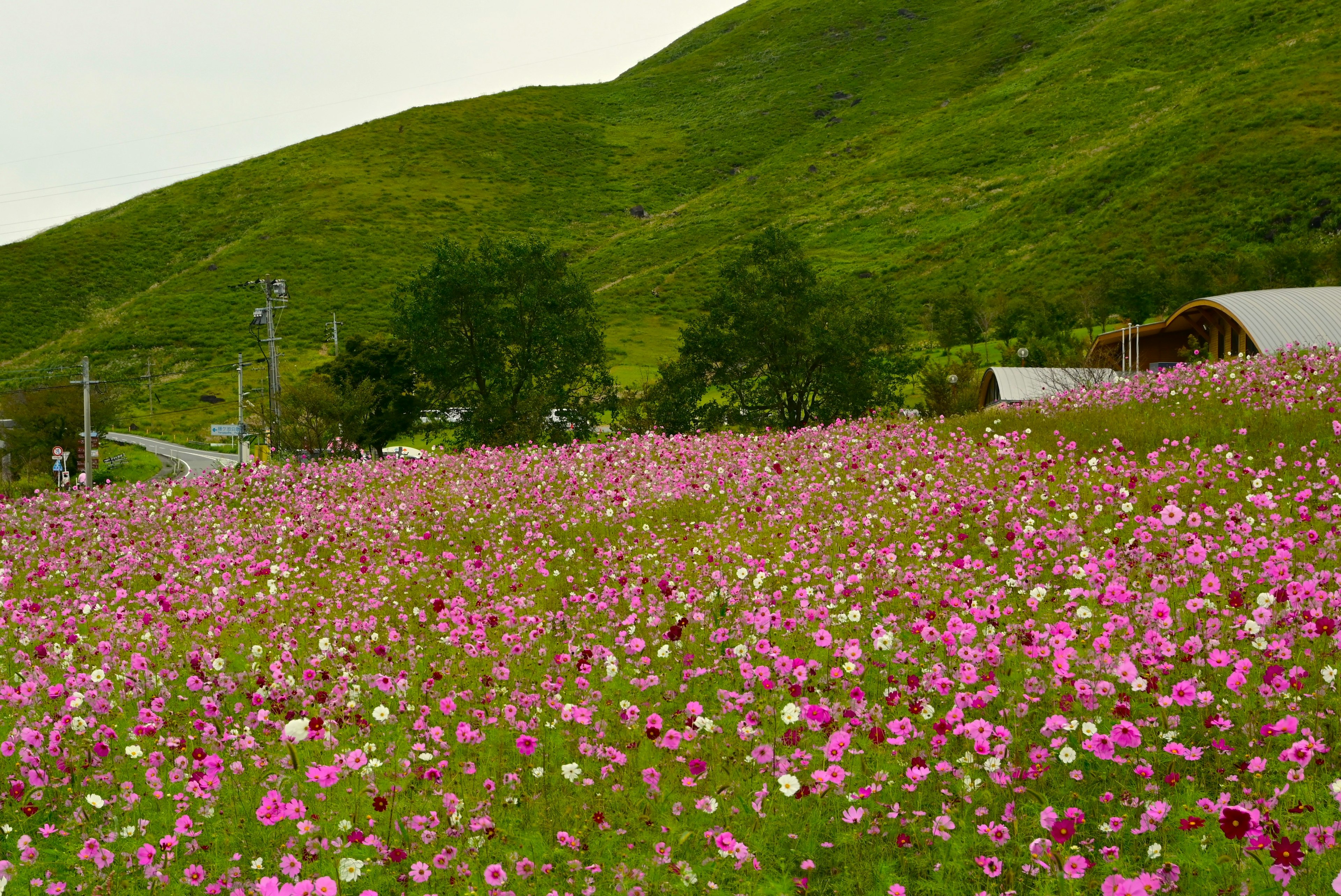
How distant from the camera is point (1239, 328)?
32625 mm

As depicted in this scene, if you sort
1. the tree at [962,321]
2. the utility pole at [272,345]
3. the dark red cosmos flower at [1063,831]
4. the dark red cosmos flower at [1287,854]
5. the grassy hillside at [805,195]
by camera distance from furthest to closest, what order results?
the grassy hillside at [805,195], the tree at [962,321], the utility pole at [272,345], the dark red cosmos flower at [1063,831], the dark red cosmos flower at [1287,854]

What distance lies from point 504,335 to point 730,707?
36795 millimetres

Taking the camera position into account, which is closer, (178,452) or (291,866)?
(291,866)

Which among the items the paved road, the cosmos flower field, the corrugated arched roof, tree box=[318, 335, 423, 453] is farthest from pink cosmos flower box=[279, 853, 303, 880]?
the paved road

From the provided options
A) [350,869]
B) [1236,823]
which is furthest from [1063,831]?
[350,869]

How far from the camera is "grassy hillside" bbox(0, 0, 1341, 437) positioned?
92562 mm

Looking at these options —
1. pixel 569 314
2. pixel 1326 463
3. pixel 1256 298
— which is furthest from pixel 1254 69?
pixel 1326 463

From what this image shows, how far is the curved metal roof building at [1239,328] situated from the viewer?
2952cm

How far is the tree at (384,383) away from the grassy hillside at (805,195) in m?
25.0

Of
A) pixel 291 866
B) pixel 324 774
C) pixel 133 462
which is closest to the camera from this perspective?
pixel 291 866

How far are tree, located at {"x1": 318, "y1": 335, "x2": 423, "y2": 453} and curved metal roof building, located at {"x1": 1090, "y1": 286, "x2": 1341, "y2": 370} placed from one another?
108 ft

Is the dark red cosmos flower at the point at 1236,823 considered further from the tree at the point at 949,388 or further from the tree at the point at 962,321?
the tree at the point at 962,321

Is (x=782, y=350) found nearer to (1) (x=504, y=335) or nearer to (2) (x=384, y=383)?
(1) (x=504, y=335)

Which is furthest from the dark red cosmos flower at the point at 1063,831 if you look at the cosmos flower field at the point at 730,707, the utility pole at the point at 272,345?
the utility pole at the point at 272,345
